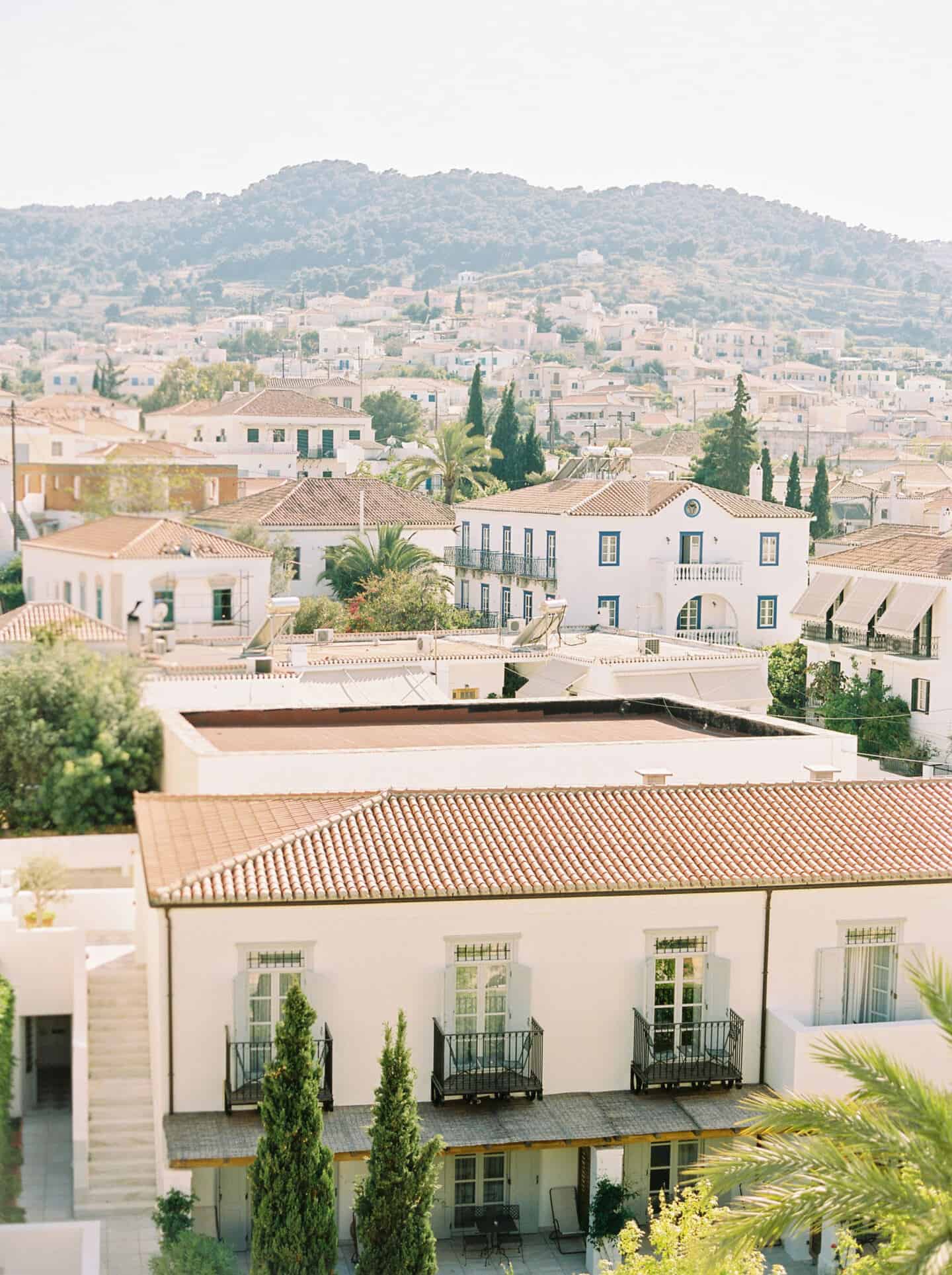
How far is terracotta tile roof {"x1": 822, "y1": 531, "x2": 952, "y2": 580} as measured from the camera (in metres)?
48.0

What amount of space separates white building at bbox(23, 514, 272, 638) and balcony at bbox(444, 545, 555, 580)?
9921mm

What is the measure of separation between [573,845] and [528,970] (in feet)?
5.06

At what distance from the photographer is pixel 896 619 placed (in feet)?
156

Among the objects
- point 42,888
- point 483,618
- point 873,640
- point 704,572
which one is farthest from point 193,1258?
point 483,618

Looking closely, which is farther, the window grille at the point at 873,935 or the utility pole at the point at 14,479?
the utility pole at the point at 14,479

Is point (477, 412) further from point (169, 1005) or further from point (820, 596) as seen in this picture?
point (169, 1005)

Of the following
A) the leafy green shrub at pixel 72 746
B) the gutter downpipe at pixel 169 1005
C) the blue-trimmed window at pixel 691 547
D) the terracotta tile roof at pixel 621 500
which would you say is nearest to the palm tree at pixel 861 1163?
the gutter downpipe at pixel 169 1005

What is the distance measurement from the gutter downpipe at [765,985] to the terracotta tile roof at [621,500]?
129 ft

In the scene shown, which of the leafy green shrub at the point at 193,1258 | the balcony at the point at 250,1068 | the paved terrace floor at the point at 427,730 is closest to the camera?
the leafy green shrub at the point at 193,1258

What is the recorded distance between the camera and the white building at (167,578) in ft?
163

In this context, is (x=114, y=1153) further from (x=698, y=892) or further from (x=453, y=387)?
(x=453, y=387)

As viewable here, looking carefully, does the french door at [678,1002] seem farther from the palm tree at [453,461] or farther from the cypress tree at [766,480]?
the cypress tree at [766,480]

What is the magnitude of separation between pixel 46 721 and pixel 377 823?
45.8 feet

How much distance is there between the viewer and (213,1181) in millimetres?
17500
